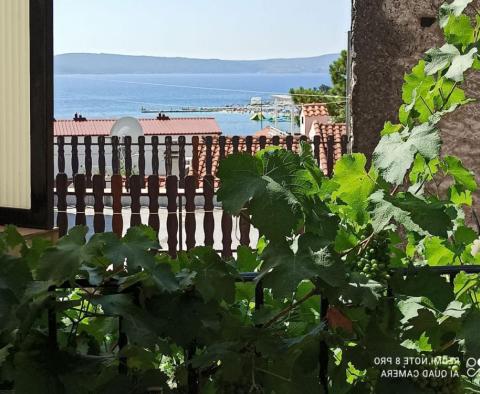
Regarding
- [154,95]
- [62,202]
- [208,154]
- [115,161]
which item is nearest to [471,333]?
[62,202]

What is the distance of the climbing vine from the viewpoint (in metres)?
1.04

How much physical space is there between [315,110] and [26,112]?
49.5ft

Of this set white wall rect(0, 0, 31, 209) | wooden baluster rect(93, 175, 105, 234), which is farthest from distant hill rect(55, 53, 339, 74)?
white wall rect(0, 0, 31, 209)

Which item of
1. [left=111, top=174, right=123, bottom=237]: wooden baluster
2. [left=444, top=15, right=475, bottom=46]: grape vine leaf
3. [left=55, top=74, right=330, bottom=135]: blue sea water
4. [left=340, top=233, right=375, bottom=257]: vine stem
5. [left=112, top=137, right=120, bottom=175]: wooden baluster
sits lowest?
[left=111, top=174, right=123, bottom=237]: wooden baluster

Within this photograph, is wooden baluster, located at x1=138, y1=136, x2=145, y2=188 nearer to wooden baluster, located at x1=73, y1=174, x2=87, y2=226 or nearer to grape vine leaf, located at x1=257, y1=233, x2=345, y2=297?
wooden baluster, located at x1=73, y1=174, x2=87, y2=226

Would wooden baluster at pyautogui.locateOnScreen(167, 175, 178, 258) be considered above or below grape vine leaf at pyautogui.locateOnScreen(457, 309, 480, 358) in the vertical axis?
below

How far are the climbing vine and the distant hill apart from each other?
6662 inches

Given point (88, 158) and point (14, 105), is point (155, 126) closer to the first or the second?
point (88, 158)

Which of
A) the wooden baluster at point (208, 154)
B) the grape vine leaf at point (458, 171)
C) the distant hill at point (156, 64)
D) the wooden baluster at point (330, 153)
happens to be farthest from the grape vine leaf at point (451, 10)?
the distant hill at point (156, 64)

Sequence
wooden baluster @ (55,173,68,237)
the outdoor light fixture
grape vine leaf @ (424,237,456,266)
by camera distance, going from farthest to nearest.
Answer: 1. wooden baluster @ (55,173,68,237)
2. the outdoor light fixture
3. grape vine leaf @ (424,237,456,266)

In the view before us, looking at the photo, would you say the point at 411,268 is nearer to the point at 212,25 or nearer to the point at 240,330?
the point at 240,330

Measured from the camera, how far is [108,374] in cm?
111

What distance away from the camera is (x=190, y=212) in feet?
28.0

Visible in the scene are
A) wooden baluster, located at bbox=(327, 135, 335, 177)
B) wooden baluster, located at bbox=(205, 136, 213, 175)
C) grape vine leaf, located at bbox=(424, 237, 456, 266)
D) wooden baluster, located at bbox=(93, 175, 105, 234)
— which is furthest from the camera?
wooden baluster, located at bbox=(205, 136, 213, 175)
